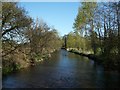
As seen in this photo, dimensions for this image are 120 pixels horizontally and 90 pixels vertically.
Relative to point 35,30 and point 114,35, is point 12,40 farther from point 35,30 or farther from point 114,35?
point 35,30

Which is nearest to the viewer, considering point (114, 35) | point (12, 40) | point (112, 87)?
point (112, 87)

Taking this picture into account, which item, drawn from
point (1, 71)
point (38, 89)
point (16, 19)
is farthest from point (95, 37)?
point (38, 89)

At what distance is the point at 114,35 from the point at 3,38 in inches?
531

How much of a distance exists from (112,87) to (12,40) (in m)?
13.3

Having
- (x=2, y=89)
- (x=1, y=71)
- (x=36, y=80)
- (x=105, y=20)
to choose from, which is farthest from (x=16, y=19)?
(x=105, y=20)

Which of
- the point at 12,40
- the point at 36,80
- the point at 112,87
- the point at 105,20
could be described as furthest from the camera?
the point at 105,20

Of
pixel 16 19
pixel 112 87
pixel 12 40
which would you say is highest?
pixel 16 19

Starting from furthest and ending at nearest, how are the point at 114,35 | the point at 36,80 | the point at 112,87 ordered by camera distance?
the point at 114,35 < the point at 36,80 < the point at 112,87

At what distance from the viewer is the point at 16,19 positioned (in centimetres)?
2888

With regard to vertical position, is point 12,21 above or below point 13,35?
above

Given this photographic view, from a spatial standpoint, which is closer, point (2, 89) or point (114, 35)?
point (2, 89)

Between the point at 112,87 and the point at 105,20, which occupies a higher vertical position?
the point at 105,20

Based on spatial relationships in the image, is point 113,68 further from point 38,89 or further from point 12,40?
point 38,89

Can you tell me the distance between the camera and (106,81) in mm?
22531
